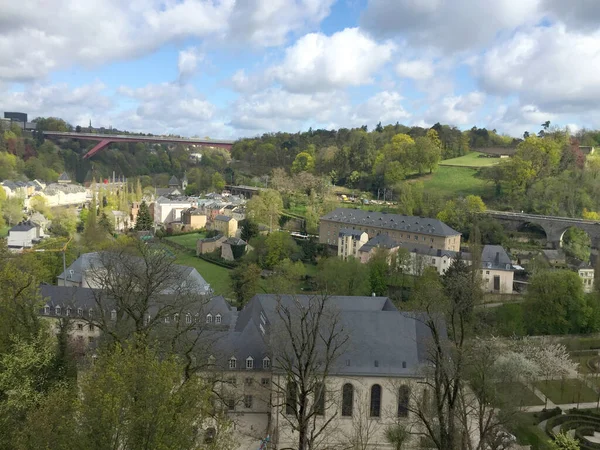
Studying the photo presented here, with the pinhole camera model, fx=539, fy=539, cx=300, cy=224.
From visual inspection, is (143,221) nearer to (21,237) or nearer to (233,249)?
(21,237)

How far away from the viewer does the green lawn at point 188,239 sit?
172 ft

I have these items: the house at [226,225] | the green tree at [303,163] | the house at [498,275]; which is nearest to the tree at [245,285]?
the house at [498,275]

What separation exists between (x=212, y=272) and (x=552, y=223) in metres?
30.6

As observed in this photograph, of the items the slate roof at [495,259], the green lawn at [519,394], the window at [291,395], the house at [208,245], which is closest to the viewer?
the window at [291,395]

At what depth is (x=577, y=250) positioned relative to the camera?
45.4m

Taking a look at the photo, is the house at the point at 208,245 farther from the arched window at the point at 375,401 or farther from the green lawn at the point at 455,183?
the arched window at the point at 375,401

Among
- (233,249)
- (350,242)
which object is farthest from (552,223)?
(233,249)

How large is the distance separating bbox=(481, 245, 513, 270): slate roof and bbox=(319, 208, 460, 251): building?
4.83 m

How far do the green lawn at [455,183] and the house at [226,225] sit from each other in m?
22.3

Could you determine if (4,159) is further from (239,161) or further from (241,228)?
(241,228)

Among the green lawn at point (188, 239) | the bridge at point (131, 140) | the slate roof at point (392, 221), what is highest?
the bridge at point (131, 140)

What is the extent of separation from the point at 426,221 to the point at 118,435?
4006 centimetres

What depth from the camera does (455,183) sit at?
6631 centimetres

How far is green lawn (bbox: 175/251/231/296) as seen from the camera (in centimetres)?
3878
